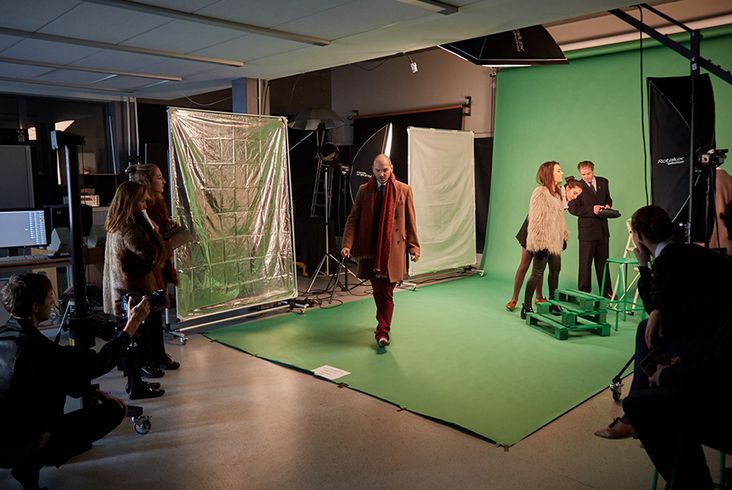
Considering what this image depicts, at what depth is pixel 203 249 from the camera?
16.0ft

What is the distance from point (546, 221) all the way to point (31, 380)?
427 cm

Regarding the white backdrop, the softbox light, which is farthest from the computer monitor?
the white backdrop

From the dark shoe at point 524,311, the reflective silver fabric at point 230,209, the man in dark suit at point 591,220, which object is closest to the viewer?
the reflective silver fabric at point 230,209

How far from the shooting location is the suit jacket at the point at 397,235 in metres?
4.51

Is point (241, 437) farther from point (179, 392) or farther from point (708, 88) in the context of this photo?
point (708, 88)

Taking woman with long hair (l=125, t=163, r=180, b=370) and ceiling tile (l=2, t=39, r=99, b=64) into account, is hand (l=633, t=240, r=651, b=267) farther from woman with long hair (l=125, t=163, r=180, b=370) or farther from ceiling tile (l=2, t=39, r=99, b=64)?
ceiling tile (l=2, t=39, r=99, b=64)

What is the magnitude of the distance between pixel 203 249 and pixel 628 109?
4.92 meters

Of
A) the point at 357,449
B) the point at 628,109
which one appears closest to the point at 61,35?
the point at 357,449

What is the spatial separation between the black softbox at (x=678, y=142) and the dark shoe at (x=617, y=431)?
3.61 ft

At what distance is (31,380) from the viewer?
2078 millimetres

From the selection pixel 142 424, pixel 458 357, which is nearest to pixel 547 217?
pixel 458 357

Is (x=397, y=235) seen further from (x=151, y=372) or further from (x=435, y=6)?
(x=151, y=372)

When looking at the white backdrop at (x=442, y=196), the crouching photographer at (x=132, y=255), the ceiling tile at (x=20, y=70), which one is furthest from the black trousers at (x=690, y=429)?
the ceiling tile at (x=20, y=70)

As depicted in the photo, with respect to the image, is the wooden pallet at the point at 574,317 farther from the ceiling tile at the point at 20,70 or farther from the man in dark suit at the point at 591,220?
the ceiling tile at the point at 20,70
